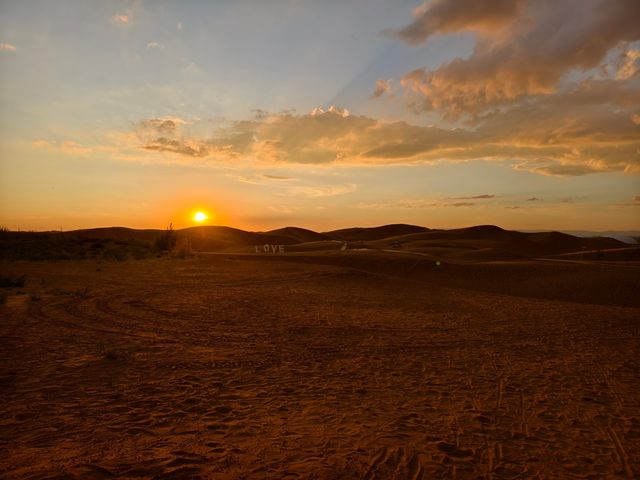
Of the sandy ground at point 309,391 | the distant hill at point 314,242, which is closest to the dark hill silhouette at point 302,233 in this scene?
the distant hill at point 314,242

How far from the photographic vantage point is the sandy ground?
172 inches

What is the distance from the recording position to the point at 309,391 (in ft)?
20.9

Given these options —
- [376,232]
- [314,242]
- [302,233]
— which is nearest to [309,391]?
[314,242]

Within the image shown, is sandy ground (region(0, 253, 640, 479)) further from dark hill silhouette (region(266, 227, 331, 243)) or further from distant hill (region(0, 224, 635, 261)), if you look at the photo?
dark hill silhouette (region(266, 227, 331, 243))

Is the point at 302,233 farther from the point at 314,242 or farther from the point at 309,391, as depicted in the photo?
the point at 309,391

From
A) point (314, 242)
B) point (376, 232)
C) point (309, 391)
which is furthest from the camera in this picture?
point (376, 232)

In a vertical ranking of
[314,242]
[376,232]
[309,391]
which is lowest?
[309,391]

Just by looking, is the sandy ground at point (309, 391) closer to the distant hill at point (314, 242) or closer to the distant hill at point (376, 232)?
the distant hill at point (314, 242)

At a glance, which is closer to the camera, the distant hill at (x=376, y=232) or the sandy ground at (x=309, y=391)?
the sandy ground at (x=309, y=391)

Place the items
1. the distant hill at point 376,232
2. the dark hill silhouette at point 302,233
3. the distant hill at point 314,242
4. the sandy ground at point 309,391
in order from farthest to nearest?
the distant hill at point 376,232 < the dark hill silhouette at point 302,233 < the distant hill at point 314,242 < the sandy ground at point 309,391

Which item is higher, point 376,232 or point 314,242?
point 376,232

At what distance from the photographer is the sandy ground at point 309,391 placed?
172 inches

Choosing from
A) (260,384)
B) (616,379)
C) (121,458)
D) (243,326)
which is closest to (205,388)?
(260,384)

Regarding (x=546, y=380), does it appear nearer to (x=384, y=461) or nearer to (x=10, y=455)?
(x=384, y=461)
